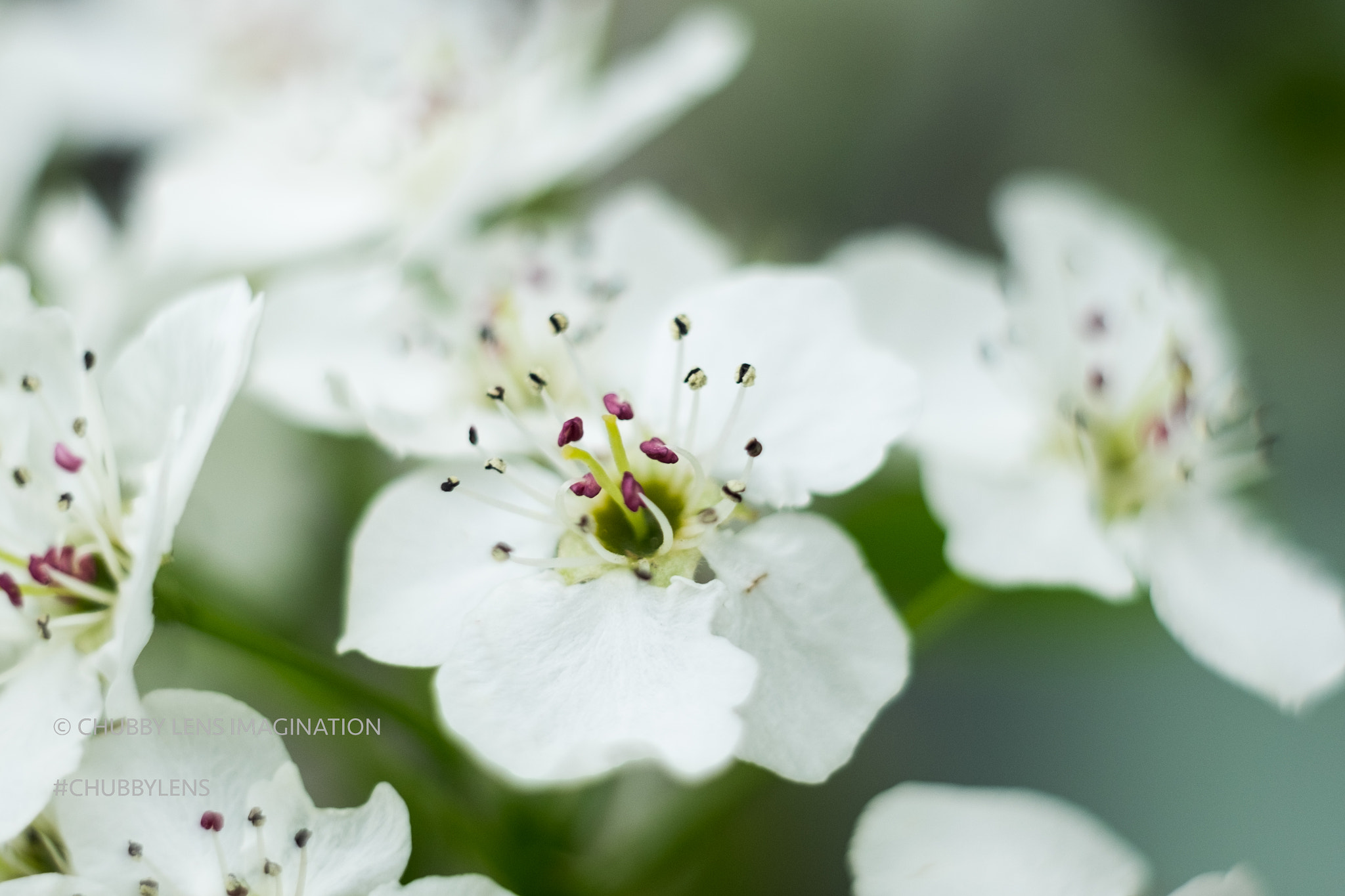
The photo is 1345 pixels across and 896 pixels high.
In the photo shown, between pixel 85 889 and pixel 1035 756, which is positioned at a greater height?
pixel 85 889

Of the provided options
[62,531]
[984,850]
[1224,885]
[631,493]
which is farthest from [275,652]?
[1224,885]

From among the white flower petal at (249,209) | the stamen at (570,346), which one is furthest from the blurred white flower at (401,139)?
the stamen at (570,346)

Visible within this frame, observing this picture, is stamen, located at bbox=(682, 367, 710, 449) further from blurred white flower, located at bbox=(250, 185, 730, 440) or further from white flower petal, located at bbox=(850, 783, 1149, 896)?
white flower petal, located at bbox=(850, 783, 1149, 896)

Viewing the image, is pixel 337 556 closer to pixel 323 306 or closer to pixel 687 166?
pixel 323 306

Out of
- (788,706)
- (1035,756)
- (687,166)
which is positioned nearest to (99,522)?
(788,706)

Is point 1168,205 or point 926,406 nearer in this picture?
point 926,406

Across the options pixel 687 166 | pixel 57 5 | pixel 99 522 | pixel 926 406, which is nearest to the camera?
pixel 99 522
